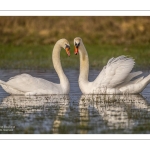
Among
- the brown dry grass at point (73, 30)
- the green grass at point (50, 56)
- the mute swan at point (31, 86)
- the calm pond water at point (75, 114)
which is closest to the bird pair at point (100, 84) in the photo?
the mute swan at point (31, 86)

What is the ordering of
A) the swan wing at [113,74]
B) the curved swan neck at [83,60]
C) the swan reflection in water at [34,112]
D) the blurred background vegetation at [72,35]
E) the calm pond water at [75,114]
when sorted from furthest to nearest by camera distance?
the blurred background vegetation at [72,35], the curved swan neck at [83,60], the swan wing at [113,74], the swan reflection in water at [34,112], the calm pond water at [75,114]

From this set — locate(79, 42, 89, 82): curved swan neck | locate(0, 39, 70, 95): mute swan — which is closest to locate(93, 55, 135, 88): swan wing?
locate(79, 42, 89, 82): curved swan neck

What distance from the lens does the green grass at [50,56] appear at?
87.4 ft

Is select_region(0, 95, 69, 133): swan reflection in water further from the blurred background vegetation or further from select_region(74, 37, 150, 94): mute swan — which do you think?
the blurred background vegetation

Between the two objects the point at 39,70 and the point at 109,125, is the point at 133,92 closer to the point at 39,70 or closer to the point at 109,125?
the point at 109,125

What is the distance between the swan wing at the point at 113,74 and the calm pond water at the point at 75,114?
42cm

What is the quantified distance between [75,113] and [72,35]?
51.6ft

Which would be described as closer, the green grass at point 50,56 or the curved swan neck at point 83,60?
the curved swan neck at point 83,60

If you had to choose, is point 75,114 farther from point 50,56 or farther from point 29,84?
point 50,56

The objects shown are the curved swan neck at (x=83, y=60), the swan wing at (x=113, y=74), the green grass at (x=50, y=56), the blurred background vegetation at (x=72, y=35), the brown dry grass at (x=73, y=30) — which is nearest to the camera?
the swan wing at (x=113, y=74)

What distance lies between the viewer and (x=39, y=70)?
25.4m

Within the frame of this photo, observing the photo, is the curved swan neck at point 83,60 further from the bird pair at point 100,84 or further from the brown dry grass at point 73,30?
the brown dry grass at point 73,30

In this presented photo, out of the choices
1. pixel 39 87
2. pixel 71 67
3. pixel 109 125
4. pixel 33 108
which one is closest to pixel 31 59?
pixel 71 67

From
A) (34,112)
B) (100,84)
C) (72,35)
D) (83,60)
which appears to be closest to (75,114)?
(34,112)
